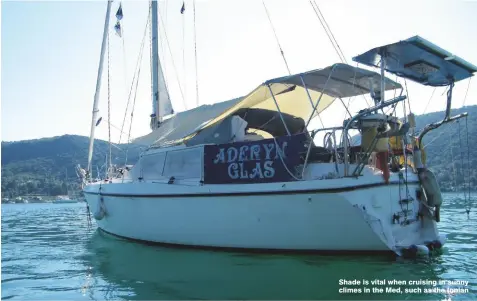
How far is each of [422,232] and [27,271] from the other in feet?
28.4

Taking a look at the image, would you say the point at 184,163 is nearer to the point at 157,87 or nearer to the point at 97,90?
the point at 157,87

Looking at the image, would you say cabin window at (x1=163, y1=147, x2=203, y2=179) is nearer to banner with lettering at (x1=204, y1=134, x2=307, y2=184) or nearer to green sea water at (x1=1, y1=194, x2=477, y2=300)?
banner with lettering at (x1=204, y1=134, x2=307, y2=184)

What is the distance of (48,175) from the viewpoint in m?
103

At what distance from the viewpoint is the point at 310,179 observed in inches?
319

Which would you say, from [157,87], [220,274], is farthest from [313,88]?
[157,87]

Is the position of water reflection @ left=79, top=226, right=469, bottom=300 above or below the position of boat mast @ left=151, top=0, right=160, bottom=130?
below

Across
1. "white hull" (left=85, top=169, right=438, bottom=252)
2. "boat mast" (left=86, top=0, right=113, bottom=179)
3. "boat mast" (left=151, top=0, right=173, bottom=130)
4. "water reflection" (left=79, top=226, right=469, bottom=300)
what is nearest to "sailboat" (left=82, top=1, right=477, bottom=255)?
"white hull" (left=85, top=169, right=438, bottom=252)

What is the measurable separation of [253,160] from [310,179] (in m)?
1.35

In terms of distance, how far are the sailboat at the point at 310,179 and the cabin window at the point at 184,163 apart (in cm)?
3

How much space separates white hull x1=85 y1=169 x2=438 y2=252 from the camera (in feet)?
25.0

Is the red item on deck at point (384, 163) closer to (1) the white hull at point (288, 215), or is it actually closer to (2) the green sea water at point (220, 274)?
(1) the white hull at point (288, 215)

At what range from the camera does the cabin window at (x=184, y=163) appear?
32.7 feet

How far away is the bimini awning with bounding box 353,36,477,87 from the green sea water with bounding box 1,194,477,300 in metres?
3.96

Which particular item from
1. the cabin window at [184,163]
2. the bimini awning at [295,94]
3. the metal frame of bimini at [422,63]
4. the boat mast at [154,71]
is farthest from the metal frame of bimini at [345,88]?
the boat mast at [154,71]
